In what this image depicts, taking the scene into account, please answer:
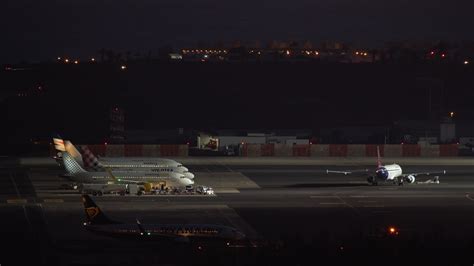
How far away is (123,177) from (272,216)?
2038 centimetres

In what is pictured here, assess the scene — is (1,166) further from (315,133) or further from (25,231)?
(315,133)

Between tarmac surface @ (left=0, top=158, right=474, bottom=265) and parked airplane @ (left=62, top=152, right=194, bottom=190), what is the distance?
6.47 ft

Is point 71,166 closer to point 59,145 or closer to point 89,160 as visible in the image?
point 89,160

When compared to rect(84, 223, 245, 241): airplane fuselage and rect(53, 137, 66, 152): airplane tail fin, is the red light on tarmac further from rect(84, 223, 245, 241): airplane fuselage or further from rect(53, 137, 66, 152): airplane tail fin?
rect(53, 137, 66, 152): airplane tail fin

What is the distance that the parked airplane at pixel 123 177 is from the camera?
99625 millimetres

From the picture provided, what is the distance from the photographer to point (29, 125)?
188000mm

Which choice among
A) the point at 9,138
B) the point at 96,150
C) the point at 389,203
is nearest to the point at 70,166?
the point at 389,203

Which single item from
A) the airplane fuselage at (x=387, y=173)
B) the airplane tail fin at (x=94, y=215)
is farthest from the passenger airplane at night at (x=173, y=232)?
the airplane fuselage at (x=387, y=173)

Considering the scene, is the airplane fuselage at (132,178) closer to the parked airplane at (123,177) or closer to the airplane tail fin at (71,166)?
the parked airplane at (123,177)

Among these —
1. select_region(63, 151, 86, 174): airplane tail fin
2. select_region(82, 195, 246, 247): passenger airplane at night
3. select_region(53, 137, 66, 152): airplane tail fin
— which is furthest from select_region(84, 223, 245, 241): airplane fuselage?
select_region(53, 137, 66, 152): airplane tail fin

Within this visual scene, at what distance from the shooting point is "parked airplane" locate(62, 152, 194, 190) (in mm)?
99625

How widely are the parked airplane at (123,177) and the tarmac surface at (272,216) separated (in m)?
1.97

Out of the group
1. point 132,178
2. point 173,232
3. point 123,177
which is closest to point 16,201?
point 123,177

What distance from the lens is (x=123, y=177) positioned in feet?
329
